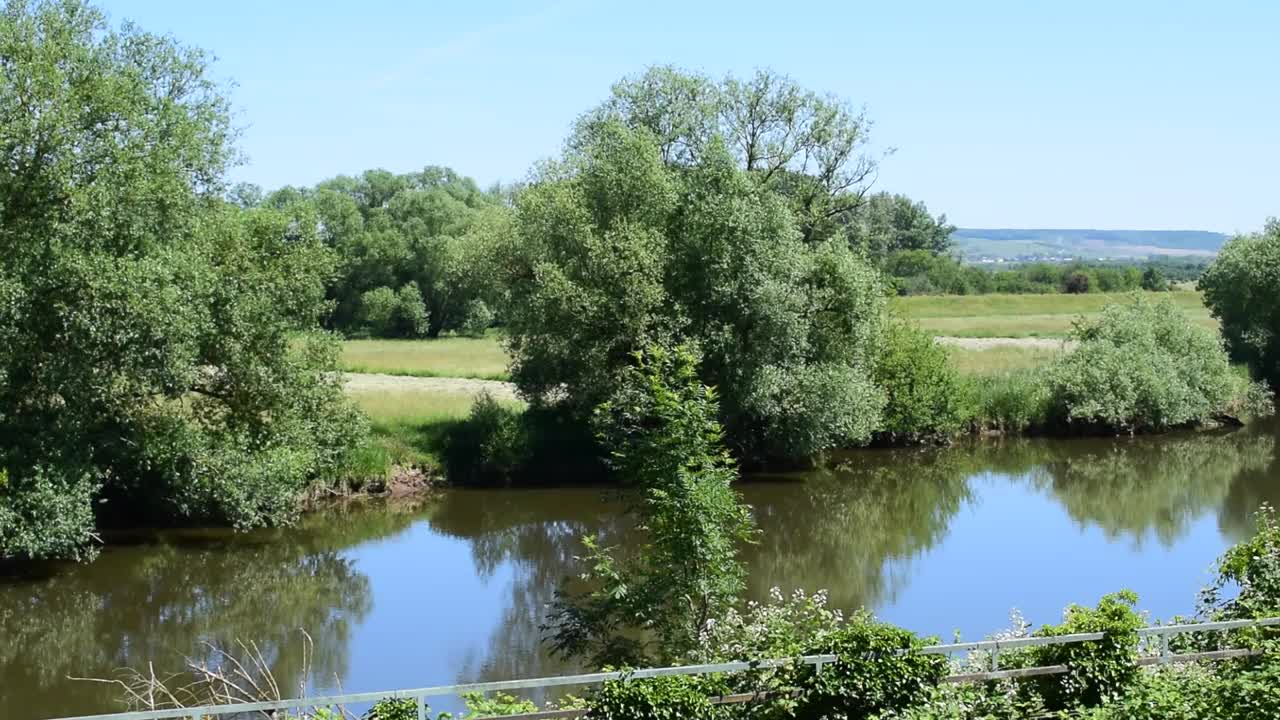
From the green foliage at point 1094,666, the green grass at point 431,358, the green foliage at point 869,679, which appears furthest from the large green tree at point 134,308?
the green foliage at point 1094,666

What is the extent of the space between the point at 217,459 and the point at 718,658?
56.7ft

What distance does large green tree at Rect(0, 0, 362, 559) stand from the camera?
82.4 feet

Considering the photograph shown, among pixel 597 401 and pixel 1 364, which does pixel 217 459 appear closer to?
pixel 1 364

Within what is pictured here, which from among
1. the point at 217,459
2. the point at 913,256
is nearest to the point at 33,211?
the point at 217,459

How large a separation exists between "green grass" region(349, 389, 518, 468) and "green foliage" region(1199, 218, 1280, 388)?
3433 cm

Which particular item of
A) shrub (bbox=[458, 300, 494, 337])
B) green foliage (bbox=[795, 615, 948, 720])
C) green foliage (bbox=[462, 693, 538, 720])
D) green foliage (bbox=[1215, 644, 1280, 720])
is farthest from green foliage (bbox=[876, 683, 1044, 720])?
shrub (bbox=[458, 300, 494, 337])

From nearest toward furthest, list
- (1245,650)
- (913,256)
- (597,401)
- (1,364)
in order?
1. (1245,650)
2. (1,364)
3. (597,401)
4. (913,256)

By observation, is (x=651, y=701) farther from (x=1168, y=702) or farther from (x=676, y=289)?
(x=676, y=289)

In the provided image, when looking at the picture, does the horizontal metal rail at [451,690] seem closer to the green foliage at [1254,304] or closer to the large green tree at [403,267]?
the green foliage at [1254,304]

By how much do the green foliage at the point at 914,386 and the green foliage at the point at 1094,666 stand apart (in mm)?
29920

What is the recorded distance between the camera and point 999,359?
2229 inches

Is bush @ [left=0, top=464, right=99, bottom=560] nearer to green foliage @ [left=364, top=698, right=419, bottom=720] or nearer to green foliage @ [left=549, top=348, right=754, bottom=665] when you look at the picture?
green foliage @ [left=549, top=348, right=754, bottom=665]

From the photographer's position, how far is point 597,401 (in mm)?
36438

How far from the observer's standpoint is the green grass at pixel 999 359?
51.8 meters
